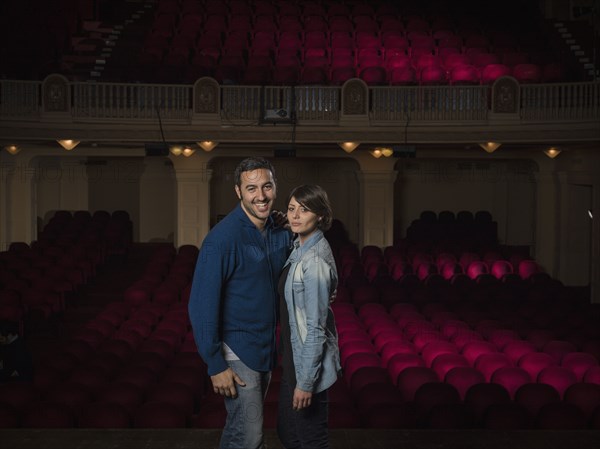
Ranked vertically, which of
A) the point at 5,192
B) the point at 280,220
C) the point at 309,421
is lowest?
the point at 309,421

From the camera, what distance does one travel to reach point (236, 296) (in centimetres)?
344

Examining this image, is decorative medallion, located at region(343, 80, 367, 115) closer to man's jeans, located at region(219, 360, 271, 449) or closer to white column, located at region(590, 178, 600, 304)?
white column, located at region(590, 178, 600, 304)

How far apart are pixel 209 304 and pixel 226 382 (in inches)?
12.9

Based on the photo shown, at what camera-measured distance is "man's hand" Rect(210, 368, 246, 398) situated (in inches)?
133

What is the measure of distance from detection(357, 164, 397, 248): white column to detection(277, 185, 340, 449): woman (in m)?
13.4

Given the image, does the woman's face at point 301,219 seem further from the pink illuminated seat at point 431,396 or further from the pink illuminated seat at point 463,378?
the pink illuminated seat at point 463,378

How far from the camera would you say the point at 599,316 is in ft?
37.3

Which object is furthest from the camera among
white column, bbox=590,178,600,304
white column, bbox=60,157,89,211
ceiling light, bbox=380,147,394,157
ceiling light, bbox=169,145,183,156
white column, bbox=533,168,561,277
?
white column, bbox=60,157,89,211

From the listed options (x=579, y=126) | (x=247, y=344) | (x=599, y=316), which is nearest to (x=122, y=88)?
(x=579, y=126)

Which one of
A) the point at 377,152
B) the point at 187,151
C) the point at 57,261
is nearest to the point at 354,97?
the point at 377,152

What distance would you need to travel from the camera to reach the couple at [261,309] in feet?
11.0

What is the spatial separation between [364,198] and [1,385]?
1101 centimetres

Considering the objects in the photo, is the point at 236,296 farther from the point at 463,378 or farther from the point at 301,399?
the point at 463,378

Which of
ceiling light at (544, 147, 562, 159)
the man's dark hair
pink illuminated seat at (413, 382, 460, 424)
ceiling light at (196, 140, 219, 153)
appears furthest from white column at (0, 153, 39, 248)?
the man's dark hair
